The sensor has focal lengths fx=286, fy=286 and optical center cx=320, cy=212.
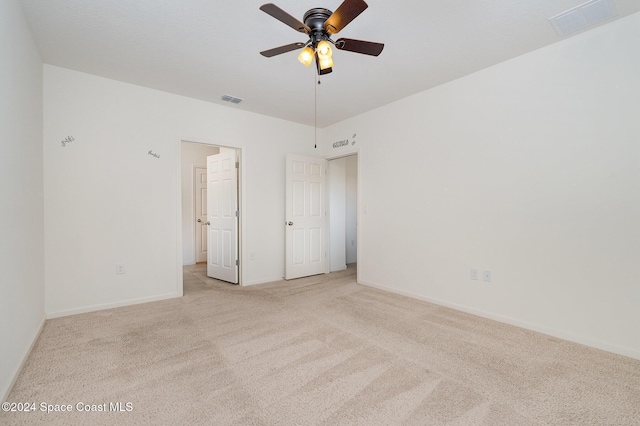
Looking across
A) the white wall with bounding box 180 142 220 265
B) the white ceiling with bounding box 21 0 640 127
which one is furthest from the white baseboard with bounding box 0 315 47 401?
the white wall with bounding box 180 142 220 265

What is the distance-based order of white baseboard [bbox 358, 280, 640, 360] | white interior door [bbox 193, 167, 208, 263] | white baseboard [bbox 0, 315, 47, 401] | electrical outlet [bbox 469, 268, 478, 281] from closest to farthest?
white baseboard [bbox 0, 315, 47, 401], white baseboard [bbox 358, 280, 640, 360], electrical outlet [bbox 469, 268, 478, 281], white interior door [bbox 193, 167, 208, 263]

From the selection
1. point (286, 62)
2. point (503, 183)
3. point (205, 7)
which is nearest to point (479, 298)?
point (503, 183)

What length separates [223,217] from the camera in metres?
4.74

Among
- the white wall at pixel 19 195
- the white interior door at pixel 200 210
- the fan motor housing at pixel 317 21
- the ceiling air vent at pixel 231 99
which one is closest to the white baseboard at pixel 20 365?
the white wall at pixel 19 195

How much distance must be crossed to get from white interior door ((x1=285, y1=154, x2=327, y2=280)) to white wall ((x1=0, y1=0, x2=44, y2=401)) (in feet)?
9.80

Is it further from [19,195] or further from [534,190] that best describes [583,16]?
[19,195]

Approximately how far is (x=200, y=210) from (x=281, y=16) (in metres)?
5.30

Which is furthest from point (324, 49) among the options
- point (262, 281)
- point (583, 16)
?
point (262, 281)

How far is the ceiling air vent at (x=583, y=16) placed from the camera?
85.0 inches

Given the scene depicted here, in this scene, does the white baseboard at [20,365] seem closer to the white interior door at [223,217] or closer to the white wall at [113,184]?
the white wall at [113,184]

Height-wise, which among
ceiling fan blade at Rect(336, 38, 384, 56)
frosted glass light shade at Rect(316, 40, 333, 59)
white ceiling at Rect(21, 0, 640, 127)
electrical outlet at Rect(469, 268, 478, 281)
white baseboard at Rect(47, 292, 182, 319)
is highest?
white ceiling at Rect(21, 0, 640, 127)

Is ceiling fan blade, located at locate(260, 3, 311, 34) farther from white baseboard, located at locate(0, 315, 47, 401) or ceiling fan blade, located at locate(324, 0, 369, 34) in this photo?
white baseboard, located at locate(0, 315, 47, 401)

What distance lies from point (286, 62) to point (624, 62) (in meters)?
2.91

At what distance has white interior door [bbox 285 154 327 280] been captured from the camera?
482 cm
